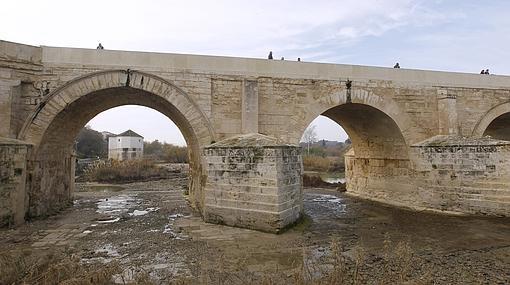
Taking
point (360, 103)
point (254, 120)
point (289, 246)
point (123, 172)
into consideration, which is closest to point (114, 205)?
Answer: point (254, 120)

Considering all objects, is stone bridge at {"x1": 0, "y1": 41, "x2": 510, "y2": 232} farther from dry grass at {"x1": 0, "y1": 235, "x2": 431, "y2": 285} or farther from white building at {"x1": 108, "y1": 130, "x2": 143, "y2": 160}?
white building at {"x1": 108, "y1": 130, "x2": 143, "y2": 160}

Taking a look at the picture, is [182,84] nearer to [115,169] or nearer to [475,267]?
[475,267]

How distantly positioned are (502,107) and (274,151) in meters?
8.73

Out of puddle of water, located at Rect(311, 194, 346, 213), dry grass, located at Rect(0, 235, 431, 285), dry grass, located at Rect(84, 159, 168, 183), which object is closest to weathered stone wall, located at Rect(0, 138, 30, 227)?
dry grass, located at Rect(0, 235, 431, 285)

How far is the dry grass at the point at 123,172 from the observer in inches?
789

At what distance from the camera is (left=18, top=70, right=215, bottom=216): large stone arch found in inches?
288

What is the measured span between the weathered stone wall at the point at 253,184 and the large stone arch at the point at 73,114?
4.42 feet

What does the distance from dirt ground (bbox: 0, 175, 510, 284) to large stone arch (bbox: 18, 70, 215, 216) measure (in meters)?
0.80

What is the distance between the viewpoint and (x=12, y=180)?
6457mm

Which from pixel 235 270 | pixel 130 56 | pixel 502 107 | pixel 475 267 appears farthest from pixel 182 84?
pixel 502 107

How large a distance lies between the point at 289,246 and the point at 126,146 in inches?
1424

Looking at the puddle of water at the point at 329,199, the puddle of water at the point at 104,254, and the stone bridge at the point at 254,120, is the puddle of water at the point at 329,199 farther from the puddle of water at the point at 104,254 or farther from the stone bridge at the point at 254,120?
the puddle of water at the point at 104,254

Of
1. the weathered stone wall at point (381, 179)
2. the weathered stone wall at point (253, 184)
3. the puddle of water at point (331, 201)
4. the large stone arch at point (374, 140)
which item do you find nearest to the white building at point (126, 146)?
the puddle of water at point (331, 201)

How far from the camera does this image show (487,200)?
796 centimetres
